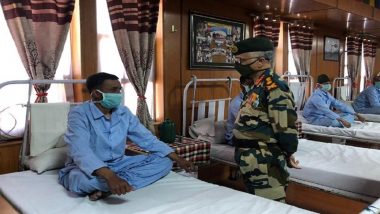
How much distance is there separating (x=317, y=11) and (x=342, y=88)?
2268 mm

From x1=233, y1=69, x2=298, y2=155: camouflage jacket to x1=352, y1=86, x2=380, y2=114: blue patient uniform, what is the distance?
406cm

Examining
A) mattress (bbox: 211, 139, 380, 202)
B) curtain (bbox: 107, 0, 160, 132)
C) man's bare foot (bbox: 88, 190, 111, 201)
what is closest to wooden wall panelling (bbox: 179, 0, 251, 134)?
curtain (bbox: 107, 0, 160, 132)

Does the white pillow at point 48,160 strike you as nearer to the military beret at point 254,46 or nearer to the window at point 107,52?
the window at point 107,52

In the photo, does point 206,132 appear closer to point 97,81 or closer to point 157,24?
point 157,24

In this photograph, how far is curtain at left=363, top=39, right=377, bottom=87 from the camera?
739 centimetres

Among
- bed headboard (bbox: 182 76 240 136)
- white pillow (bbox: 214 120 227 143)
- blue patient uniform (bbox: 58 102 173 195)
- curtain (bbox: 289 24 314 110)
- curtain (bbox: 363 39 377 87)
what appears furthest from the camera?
curtain (bbox: 363 39 377 87)

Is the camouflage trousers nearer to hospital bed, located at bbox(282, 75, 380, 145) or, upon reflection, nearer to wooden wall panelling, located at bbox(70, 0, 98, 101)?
wooden wall panelling, located at bbox(70, 0, 98, 101)

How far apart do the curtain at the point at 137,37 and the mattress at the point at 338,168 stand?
0.90 metres

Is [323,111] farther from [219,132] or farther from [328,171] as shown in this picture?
[328,171]

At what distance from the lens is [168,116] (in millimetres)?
3541

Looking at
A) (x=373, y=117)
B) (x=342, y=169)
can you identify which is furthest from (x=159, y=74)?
(x=373, y=117)

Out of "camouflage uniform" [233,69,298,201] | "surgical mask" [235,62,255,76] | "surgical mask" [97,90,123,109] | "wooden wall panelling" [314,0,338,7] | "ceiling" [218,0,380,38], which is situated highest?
"wooden wall panelling" [314,0,338,7]

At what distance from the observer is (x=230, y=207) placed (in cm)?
171

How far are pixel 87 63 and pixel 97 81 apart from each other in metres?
1.04
